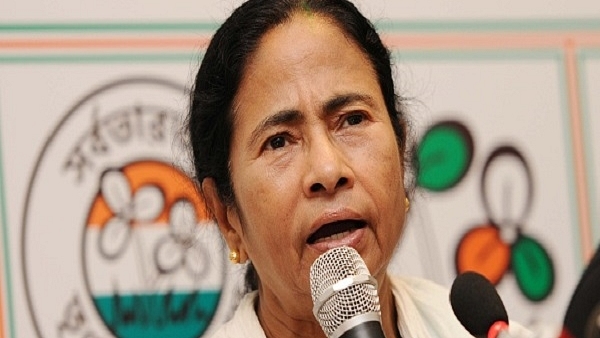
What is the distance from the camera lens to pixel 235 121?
148 cm

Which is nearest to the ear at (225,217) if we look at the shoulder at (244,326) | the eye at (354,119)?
the shoulder at (244,326)

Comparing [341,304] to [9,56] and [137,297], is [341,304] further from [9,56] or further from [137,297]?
[9,56]

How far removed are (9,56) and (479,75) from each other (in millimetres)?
859

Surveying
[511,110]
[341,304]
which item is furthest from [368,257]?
[511,110]

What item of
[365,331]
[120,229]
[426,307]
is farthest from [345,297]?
[120,229]

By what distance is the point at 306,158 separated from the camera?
1379 mm

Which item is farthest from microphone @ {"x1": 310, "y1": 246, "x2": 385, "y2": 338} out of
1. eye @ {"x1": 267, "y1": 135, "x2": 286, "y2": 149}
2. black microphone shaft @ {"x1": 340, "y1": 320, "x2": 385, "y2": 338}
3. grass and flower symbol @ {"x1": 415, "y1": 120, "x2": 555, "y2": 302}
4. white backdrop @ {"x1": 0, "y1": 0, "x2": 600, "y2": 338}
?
grass and flower symbol @ {"x1": 415, "y1": 120, "x2": 555, "y2": 302}

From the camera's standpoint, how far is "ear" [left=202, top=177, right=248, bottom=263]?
152 cm

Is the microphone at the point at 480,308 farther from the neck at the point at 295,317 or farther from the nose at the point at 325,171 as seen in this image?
the neck at the point at 295,317

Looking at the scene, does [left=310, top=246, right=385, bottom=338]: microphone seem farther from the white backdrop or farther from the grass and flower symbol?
the grass and flower symbol

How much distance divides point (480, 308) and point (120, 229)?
923 millimetres

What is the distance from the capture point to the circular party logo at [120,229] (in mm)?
1756

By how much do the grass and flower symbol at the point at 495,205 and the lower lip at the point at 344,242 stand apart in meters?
0.65

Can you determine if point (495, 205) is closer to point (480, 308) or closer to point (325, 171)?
point (325, 171)
